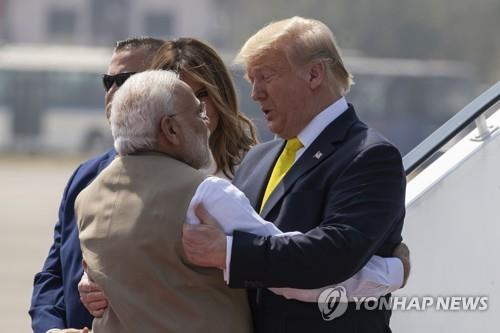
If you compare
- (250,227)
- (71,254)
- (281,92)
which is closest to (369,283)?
(250,227)

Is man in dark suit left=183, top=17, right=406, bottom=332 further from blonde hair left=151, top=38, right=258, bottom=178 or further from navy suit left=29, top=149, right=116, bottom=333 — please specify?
navy suit left=29, top=149, right=116, bottom=333

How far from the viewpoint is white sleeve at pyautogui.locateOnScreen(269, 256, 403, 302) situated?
259 cm

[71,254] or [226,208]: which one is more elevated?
[226,208]

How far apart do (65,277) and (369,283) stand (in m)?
1.03

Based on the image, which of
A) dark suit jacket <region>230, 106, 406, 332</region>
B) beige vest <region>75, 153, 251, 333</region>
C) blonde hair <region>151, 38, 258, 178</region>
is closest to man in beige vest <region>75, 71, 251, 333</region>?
beige vest <region>75, 153, 251, 333</region>

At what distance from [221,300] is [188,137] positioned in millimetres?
396

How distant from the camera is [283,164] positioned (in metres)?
2.84

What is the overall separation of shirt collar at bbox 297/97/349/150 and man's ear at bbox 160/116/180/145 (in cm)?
37

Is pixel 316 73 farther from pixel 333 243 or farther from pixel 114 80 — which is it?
pixel 114 80

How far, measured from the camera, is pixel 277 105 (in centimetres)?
276

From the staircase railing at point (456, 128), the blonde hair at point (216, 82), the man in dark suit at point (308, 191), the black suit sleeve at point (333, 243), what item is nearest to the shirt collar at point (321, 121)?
the man in dark suit at point (308, 191)

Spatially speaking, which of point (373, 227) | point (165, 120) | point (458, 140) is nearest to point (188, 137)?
point (165, 120)

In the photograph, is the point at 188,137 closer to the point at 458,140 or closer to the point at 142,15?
the point at 458,140

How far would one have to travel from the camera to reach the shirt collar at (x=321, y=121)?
107 inches
